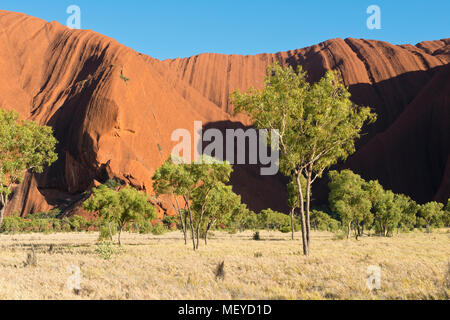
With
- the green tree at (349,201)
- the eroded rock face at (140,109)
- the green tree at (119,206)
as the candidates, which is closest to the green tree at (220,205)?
the green tree at (119,206)

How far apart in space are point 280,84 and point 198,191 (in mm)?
14305

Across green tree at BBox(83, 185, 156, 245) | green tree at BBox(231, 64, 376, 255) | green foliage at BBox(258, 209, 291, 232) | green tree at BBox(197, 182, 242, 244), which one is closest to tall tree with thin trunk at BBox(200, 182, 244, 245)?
green tree at BBox(197, 182, 242, 244)

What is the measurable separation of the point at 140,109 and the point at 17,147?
8631 centimetres

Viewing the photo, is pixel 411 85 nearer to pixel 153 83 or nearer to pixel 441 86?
pixel 441 86

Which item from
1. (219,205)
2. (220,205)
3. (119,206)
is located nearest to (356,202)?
(220,205)

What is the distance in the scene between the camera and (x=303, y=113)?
75.3 ft

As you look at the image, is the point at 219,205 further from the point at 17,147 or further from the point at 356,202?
the point at 17,147

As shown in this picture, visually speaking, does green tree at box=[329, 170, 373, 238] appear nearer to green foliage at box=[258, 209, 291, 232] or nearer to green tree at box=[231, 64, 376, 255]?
green tree at box=[231, 64, 376, 255]

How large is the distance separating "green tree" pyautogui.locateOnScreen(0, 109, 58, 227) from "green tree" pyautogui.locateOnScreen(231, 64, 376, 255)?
55.5 feet

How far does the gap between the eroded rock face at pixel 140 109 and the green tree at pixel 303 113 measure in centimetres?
7295

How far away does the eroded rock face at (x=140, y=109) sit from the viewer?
9512 cm

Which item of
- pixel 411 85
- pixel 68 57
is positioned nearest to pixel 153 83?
pixel 68 57

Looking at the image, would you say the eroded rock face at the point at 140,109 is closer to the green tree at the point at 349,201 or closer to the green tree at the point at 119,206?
the green tree at the point at 119,206

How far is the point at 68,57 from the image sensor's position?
130 metres
